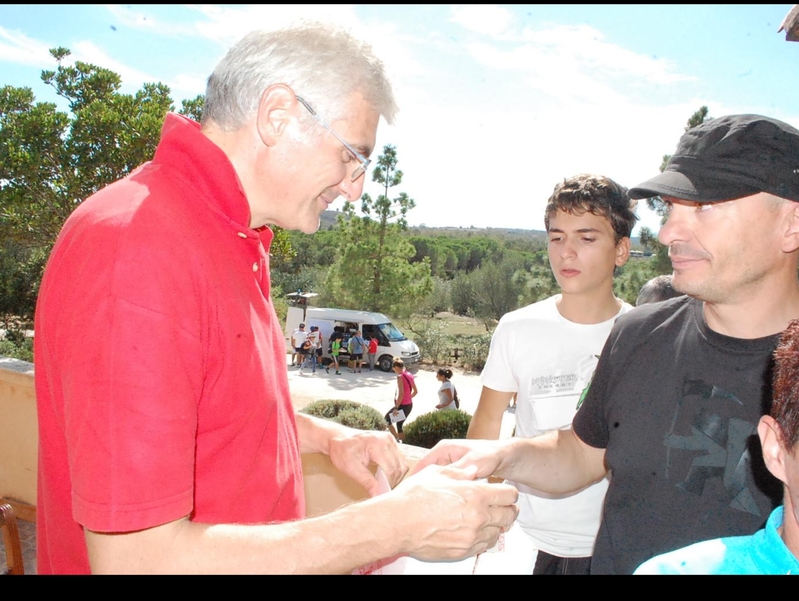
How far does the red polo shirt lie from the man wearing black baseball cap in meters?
0.74

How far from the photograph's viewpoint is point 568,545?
93.0 inches

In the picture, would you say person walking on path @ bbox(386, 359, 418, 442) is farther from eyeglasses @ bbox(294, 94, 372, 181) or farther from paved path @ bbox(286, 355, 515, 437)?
eyeglasses @ bbox(294, 94, 372, 181)

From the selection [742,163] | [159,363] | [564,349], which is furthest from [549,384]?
[159,363]

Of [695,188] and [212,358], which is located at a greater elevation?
[695,188]

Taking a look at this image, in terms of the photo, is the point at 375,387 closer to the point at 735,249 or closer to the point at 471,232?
the point at 735,249

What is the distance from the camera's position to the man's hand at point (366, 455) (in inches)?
72.0

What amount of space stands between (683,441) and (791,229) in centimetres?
67

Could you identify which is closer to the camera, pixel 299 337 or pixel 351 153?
pixel 351 153

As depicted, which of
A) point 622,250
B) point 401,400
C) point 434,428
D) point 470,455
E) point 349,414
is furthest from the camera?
point 401,400

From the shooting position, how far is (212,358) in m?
1.16

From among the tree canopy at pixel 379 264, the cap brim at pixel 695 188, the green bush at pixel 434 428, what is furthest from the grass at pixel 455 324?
the cap brim at pixel 695 188

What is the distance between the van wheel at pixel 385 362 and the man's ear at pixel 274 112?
22.1 m

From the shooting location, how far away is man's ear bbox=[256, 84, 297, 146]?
4.55 feet
